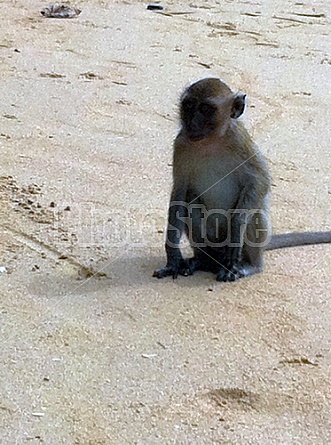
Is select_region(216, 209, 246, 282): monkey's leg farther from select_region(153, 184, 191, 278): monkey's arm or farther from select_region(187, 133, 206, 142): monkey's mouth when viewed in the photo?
select_region(187, 133, 206, 142): monkey's mouth

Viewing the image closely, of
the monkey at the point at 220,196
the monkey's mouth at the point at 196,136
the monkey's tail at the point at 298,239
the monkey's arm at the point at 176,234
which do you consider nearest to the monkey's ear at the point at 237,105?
the monkey at the point at 220,196

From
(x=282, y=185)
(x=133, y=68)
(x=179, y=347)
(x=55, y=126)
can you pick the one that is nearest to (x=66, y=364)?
(x=179, y=347)

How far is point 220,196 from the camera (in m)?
5.36

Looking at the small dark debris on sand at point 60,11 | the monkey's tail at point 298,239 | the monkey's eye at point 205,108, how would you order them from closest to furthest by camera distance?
the monkey's eye at point 205,108
the monkey's tail at point 298,239
the small dark debris on sand at point 60,11

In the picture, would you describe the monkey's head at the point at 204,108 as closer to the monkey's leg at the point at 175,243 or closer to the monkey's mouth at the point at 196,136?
the monkey's mouth at the point at 196,136

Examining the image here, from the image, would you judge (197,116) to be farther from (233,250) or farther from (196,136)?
(233,250)

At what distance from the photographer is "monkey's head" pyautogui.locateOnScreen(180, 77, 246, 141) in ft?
16.9

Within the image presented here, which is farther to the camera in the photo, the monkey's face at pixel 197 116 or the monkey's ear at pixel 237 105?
the monkey's ear at pixel 237 105

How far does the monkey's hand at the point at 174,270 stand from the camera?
529 centimetres

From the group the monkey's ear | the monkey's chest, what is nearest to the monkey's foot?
the monkey's chest

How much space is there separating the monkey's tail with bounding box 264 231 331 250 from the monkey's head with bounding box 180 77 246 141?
34.3 inches

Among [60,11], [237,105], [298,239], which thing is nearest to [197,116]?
[237,105]

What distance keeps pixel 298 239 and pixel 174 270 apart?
91 cm

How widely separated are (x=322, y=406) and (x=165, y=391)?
70cm
